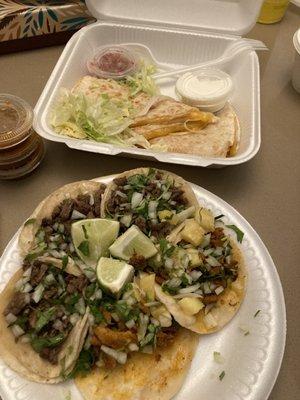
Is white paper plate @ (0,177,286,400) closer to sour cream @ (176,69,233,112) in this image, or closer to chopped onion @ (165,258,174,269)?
chopped onion @ (165,258,174,269)

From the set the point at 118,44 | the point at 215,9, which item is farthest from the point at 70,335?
the point at 215,9

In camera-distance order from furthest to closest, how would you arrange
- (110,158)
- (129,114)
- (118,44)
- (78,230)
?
(118,44), (129,114), (110,158), (78,230)

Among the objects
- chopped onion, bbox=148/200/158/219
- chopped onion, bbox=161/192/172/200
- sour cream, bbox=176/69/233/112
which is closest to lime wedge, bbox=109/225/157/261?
chopped onion, bbox=148/200/158/219

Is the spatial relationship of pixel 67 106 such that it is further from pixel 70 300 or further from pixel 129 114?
pixel 70 300

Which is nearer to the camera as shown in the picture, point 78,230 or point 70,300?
point 70,300

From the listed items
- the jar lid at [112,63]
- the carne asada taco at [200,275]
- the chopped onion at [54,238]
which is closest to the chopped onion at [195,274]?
the carne asada taco at [200,275]

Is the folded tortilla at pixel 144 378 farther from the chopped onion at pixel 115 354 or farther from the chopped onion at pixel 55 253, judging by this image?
the chopped onion at pixel 55 253

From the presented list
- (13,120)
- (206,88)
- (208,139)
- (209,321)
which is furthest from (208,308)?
(206,88)
